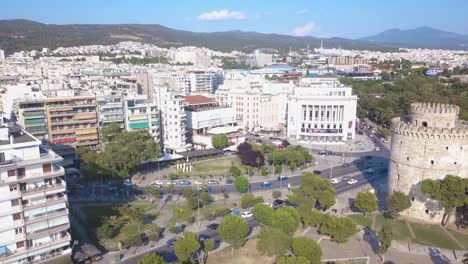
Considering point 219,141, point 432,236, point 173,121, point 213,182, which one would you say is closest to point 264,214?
point 432,236

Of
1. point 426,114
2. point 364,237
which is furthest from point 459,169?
point 364,237

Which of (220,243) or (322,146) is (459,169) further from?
(322,146)

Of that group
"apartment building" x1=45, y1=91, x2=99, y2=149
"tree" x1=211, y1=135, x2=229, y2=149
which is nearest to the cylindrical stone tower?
"tree" x1=211, y1=135, x2=229, y2=149

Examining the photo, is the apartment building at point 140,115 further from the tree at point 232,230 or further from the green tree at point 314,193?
the tree at point 232,230

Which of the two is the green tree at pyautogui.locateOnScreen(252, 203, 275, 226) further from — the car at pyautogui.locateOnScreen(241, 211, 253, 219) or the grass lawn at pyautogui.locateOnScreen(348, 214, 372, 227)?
the grass lawn at pyautogui.locateOnScreen(348, 214, 372, 227)

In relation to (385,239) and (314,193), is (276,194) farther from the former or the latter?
(385,239)

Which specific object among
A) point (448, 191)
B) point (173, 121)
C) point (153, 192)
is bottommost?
point (153, 192)
